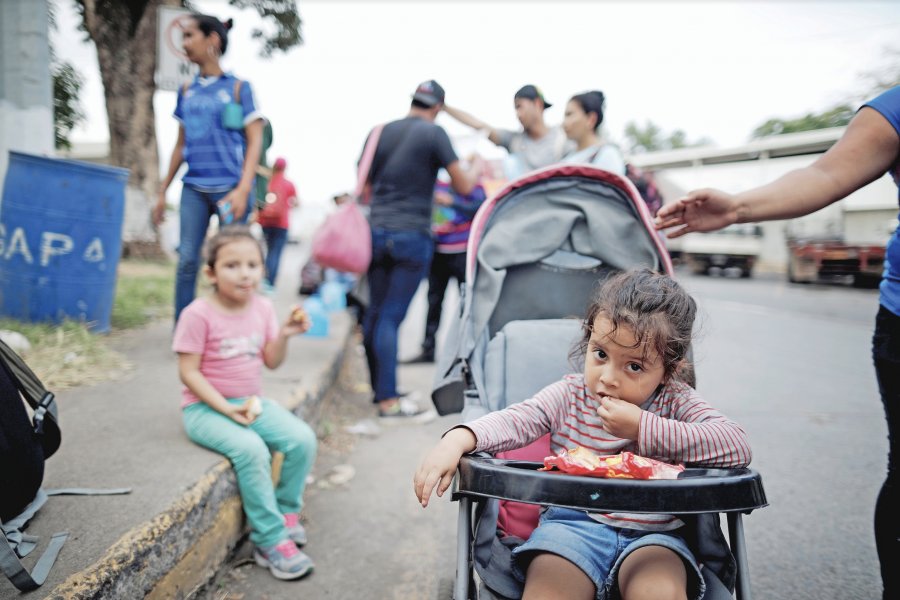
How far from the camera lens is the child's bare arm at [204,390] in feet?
7.33

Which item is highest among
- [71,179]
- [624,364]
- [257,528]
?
[71,179]

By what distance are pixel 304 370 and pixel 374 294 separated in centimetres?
70

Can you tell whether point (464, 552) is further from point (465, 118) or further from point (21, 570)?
point (465, 118)

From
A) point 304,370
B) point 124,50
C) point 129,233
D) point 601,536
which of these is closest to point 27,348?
point 304,370

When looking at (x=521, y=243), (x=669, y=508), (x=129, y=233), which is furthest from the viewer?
(x=129, y=233)

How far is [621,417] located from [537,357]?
62 cm

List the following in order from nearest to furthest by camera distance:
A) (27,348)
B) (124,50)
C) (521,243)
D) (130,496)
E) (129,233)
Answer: (130,496) < (521,243) < (27,348) < (124,50) < (129,233)

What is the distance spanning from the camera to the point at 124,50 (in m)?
7.61

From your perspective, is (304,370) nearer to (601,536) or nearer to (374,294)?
(374,294)

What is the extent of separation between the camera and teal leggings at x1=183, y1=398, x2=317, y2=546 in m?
2.18

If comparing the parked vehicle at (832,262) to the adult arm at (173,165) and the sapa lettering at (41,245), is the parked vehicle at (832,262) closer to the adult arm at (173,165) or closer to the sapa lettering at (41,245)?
the adult arm at (173,165)

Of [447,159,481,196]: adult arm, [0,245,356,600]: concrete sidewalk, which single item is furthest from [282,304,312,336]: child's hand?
[447,159,481,196]: adult arm

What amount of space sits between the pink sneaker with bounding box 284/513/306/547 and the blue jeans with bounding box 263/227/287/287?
5.40m

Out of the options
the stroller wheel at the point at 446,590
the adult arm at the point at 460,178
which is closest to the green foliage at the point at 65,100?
the adult arm at the point at 460,178
